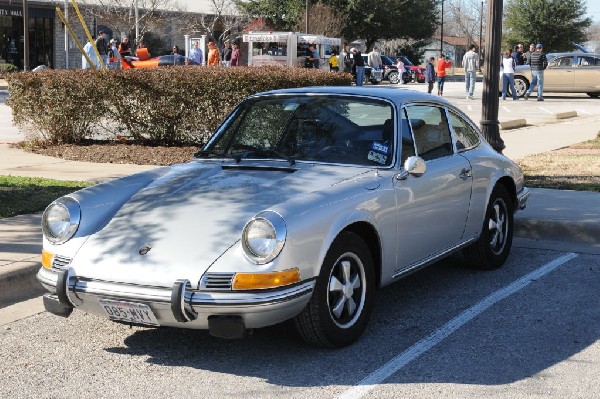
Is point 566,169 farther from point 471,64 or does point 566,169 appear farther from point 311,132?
point 471,64

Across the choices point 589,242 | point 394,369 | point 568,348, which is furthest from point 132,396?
point 589,242

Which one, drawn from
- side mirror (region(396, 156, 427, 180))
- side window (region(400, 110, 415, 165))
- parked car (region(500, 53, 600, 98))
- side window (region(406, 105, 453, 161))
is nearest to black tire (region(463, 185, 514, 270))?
side window (region(406, 105, 453, 161))

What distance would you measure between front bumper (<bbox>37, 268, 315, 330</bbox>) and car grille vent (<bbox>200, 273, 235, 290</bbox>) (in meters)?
0.03

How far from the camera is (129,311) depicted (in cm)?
479

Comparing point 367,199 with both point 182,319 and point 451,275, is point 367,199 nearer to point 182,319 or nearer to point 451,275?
point 182,319

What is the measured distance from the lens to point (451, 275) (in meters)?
7.21

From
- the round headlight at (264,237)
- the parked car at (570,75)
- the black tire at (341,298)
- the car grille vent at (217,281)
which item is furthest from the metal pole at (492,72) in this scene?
the parked car at (570,75)

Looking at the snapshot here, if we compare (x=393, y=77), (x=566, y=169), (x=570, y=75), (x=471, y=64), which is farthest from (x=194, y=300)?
(x=393, y=77)

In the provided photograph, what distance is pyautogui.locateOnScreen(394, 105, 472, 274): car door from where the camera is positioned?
5844 millimetres

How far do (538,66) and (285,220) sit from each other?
84.6ft

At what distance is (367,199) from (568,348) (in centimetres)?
153

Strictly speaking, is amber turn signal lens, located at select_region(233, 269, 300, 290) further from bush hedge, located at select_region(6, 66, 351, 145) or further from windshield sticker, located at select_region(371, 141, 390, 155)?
bush hedge, located at select_region(6, 66, 351, 145)

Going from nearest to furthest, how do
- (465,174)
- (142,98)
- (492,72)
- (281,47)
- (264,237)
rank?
(264,237)
(465,174)
(492,72)
(142,98)
(281,47)

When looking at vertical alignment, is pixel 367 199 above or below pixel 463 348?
above
